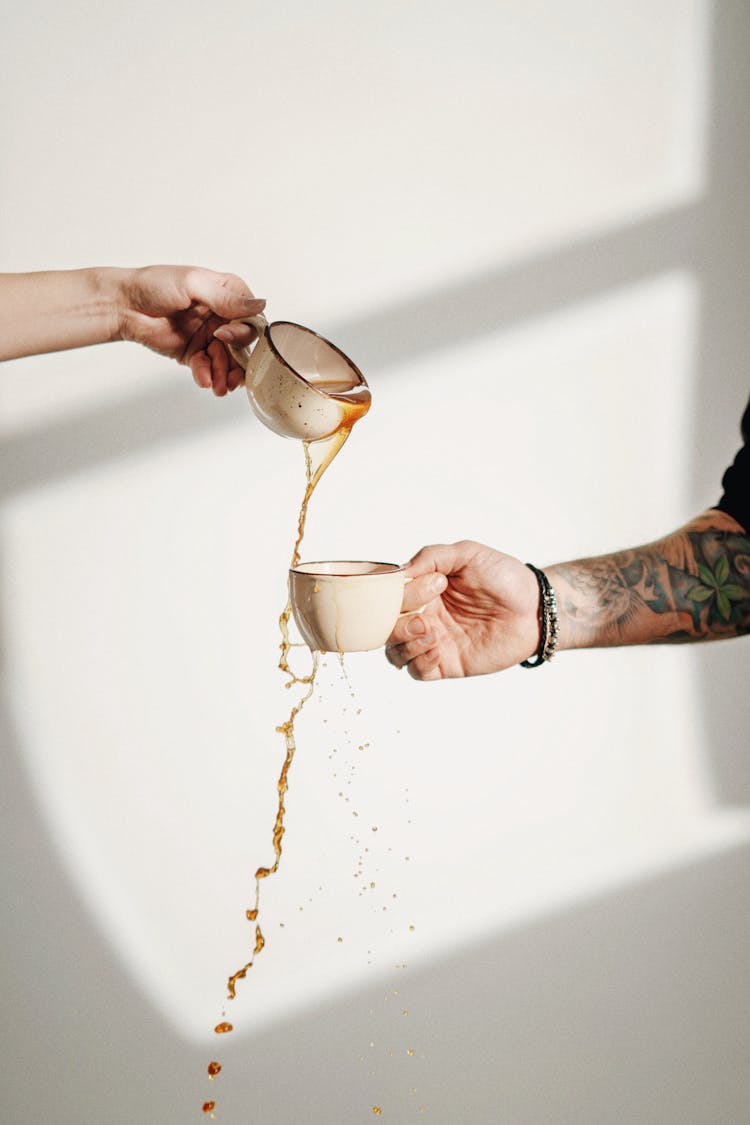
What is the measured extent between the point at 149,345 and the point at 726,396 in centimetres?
116

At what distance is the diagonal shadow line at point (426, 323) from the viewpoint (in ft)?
6.05

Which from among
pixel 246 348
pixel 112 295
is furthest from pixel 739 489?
pixel 112 295

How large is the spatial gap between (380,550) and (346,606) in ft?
2.53

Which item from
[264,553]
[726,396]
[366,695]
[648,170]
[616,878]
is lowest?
[616,878]

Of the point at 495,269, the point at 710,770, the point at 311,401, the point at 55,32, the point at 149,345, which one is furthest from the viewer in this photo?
the point at 710,770

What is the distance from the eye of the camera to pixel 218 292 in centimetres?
142

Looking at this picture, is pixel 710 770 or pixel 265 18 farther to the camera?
pixel 710 770

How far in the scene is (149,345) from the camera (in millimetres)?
1578

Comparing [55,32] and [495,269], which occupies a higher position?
[55,32]

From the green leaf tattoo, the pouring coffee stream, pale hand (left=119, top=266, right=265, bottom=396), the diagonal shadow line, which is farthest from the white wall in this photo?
the pouring coffee stream

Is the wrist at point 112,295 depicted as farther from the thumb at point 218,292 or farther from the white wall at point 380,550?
the white wall at point 380,550

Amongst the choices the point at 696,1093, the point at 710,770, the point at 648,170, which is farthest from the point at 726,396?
the point at 696,1093

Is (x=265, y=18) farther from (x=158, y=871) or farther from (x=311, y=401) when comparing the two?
(x=158, y=871)

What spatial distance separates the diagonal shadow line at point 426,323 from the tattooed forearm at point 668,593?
23.2 inches
